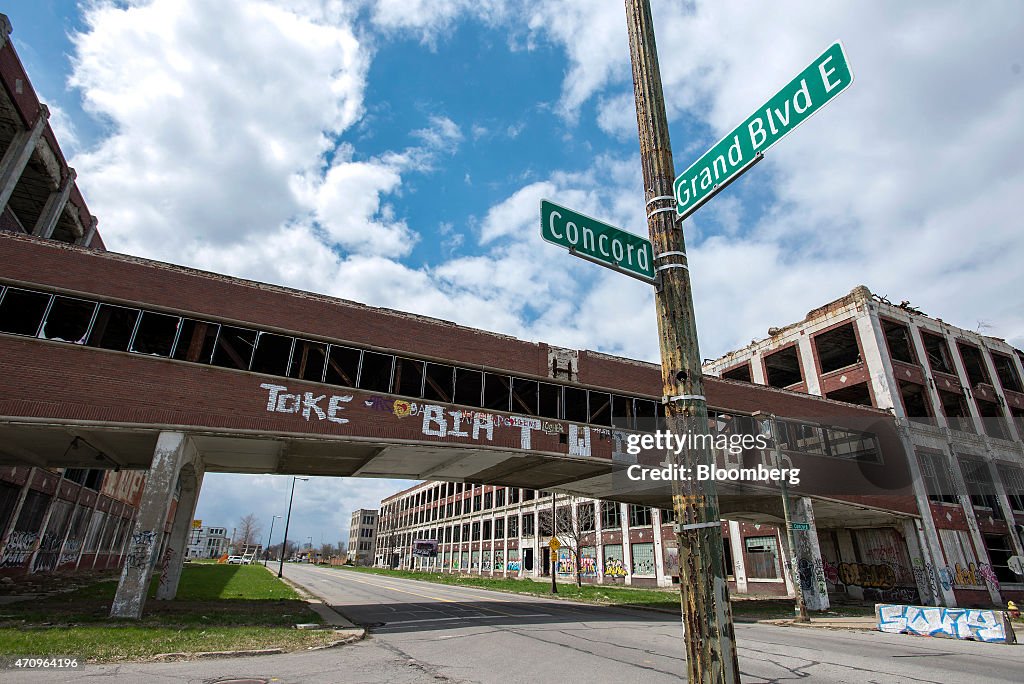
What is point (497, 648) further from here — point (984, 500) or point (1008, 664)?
point (984, 500)

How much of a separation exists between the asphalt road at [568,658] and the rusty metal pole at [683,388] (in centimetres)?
608

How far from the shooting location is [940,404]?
1310 inches

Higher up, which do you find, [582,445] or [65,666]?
[582,445]

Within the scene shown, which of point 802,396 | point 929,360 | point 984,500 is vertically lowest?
point 984,500

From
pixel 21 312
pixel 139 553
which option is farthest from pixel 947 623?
pixel 21 312

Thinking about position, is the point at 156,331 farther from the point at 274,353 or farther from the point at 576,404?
the point at 576,404

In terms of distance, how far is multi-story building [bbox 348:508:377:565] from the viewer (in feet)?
442

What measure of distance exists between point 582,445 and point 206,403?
1260 centimetres

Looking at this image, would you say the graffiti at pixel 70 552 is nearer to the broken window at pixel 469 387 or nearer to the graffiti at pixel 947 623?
the broken window at pixel 469 387

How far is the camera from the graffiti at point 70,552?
99.1 feet

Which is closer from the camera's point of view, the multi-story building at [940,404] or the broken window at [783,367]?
the multi-story building at [940,404]

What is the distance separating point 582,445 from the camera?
20.8m

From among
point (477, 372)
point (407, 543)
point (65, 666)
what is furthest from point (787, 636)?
point (407, 543)

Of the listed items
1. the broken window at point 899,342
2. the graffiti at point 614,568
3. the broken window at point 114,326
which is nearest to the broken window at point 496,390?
the broken window at point 114,326
